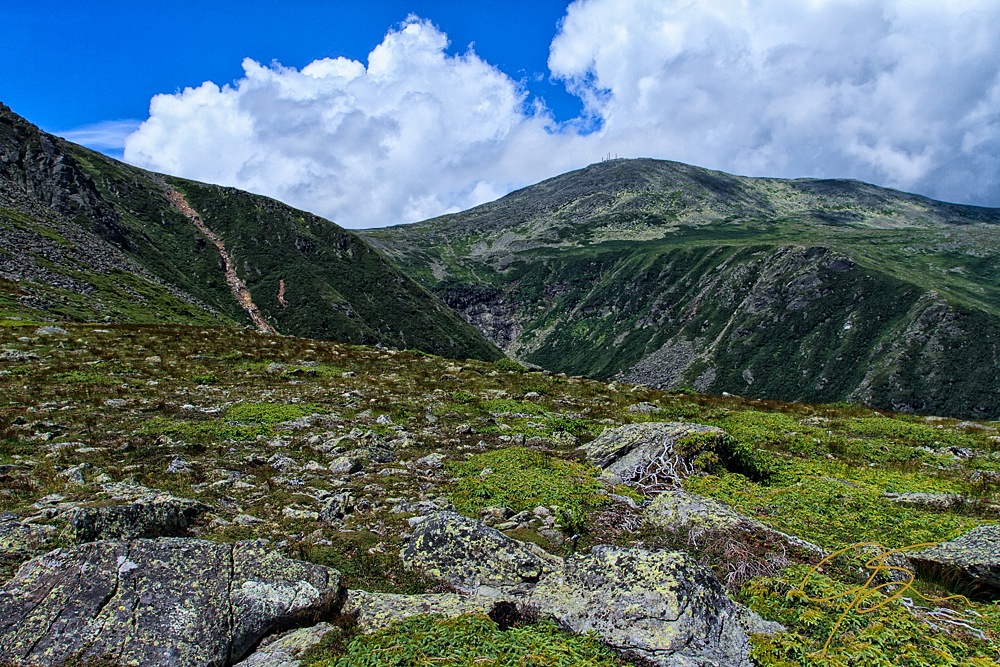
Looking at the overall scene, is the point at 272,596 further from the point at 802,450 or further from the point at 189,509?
the point at 802,450

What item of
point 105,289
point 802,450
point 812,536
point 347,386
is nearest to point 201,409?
point 347,386

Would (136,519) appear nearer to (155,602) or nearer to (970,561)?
(155,602)

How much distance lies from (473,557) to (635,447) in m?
7.87

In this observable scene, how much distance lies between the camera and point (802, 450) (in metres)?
18.2

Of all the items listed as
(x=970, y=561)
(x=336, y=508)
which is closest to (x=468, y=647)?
(x=336, y=508)

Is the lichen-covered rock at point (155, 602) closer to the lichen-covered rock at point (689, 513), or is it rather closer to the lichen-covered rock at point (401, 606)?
the lichen-covered rock at point (401, 606)

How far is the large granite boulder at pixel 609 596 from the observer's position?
22.7ft

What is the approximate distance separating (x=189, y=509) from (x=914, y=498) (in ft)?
54.2

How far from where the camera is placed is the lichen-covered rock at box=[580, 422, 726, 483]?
→ 47.4ft

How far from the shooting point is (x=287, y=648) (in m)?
6.61

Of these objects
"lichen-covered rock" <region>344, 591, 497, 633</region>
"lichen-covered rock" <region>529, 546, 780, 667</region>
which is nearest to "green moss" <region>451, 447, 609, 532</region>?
"lichen-covered rock" <region>529, 546, 780, 667</region>

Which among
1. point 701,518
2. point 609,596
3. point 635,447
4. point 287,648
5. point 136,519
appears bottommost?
point 287,648

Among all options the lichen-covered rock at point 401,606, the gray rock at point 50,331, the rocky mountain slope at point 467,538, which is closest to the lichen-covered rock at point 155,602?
the rocky mountain slope at point 467,538

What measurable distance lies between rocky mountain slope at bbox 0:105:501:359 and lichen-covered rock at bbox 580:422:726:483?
4975 centimetres
